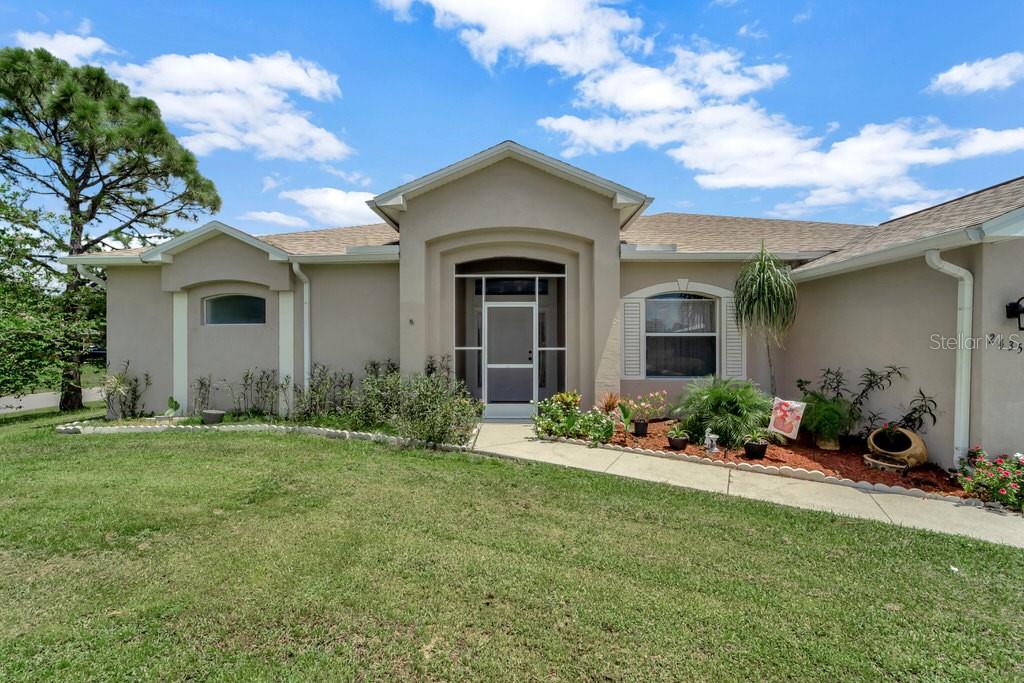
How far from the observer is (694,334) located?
10328mm

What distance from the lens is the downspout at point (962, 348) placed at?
6051 millimetres

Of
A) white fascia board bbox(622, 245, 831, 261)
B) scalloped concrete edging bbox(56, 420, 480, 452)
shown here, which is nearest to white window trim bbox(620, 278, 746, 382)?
white fascia board bbox(622, 245, 831, 261)

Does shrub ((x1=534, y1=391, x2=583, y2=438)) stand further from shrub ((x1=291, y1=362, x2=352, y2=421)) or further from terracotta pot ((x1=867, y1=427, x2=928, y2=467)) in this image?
terracotta pot ((x1=867, y1=427, x2=928, y2=467))

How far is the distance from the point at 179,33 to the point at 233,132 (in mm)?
3357

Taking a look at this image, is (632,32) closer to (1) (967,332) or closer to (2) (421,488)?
(1) (967,332)

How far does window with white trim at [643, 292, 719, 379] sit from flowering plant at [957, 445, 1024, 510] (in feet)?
15.6

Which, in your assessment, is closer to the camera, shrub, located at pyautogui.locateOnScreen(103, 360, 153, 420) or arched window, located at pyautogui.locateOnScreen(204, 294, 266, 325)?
shrub, located at pyautogui.locateOnScreen(103, 360, 153, 420)

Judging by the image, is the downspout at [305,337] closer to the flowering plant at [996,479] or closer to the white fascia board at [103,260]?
the white fascia board at [103,260]

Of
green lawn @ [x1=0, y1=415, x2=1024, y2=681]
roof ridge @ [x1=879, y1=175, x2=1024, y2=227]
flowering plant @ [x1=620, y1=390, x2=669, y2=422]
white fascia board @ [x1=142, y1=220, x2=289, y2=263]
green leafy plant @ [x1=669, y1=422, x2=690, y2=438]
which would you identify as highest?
roof ridge @ [x1=879, y1=175, x2=1024, y2=227]

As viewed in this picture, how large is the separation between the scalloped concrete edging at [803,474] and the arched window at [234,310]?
820cm

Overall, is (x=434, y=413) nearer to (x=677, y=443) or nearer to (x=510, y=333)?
(x=510, y=333)

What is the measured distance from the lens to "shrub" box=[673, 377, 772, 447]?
7.68m

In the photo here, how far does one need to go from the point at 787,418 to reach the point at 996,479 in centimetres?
249

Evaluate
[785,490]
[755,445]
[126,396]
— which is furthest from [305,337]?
[785,490]
